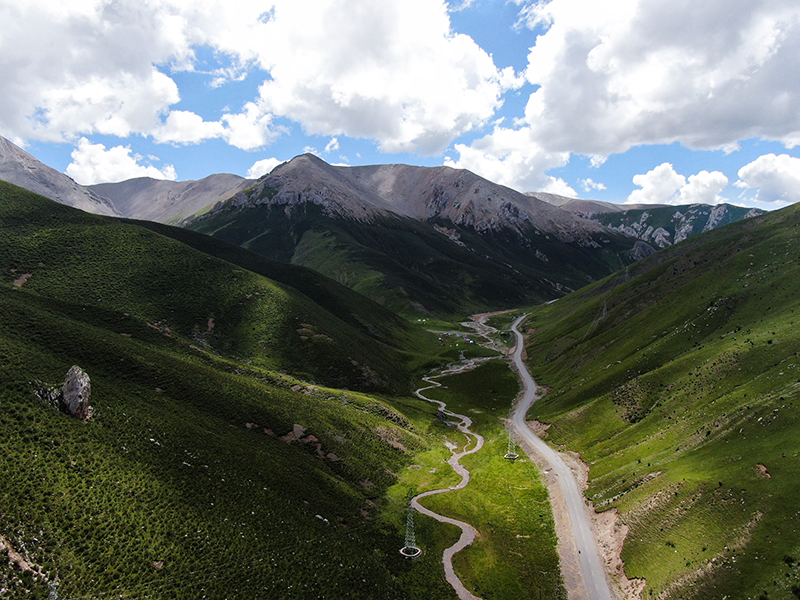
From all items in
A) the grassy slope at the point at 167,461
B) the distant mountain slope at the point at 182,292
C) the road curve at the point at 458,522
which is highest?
the distant mountain slope at the point at 182,292

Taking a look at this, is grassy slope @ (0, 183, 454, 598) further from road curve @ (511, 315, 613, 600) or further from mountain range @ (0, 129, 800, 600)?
road curve @ (511, 315, 613, 600)

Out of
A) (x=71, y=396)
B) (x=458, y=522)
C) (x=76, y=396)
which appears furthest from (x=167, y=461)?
(x=458, y=522)

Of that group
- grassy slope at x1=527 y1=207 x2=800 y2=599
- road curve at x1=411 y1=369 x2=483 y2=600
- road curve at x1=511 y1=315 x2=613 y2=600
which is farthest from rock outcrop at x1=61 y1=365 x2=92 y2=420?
grassy slope at x1=527 y1=207 x2=800 y2=599

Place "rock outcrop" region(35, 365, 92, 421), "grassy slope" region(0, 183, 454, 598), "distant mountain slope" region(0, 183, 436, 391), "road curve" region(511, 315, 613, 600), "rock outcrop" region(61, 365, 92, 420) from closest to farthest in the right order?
"grassy slope" region(0, 183, 454, 598)
"road curve" region(511, 315, 613, 600)
"rock outcrop" region(35, 365, 92, 421)
"rock outcrop" region(61, 365, 92, 420)
"distant mountain slope" region(0, 183, 436, 391)

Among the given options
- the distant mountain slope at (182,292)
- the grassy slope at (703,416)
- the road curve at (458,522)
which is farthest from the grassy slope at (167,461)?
the grassy slope at (703,416)

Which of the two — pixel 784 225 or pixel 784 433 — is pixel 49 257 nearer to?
pixel 784 433

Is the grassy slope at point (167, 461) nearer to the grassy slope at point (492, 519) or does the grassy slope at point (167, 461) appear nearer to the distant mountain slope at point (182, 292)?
the distant mountain slope at point (182, 292)

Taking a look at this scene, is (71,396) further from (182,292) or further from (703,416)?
(703,416)
